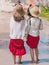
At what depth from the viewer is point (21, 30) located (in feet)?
4.34

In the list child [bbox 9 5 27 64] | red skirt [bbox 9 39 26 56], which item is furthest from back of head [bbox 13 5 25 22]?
red skirt [bbox 9 39 26 56]

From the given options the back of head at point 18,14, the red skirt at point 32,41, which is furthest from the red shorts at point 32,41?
the back of head at point 18,14

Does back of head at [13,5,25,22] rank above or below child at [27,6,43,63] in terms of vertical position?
above

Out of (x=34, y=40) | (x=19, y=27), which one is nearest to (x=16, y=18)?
(x=19, y=27)

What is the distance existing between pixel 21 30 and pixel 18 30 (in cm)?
2

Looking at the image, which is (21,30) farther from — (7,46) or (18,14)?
(7,46)

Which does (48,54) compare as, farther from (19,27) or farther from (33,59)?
(19,27)

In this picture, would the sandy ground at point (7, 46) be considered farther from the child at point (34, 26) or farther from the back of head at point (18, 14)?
the back of head at point (18, 14)

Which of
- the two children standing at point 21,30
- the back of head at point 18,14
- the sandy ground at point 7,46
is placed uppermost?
the back of head at point 18,14

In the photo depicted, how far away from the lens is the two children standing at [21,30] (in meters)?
1.31

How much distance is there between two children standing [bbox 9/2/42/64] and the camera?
4.31 feet

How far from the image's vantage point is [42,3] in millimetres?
1616

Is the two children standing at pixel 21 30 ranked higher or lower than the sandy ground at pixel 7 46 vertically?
higher

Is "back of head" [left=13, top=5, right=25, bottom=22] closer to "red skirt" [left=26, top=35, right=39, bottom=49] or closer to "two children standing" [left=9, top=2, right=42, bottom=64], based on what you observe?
"two children standing" [left=9, top=2, right=42, bottom=64]
